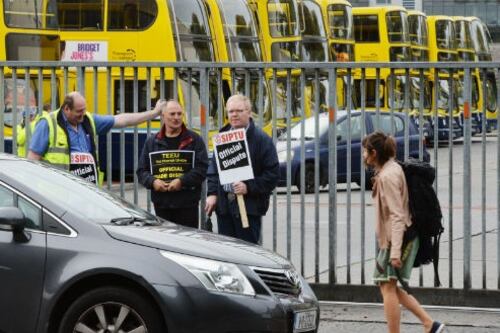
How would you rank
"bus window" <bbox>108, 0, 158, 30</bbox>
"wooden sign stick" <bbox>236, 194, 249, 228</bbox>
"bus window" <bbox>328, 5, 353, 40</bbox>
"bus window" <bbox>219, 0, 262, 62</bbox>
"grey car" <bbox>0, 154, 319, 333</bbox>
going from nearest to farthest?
"grey car" <bbox>0, 154, 319, 333</bbox> < "wooden sign stick" <bbox>236, 194, 249, 228</bbox> < "bus window" <bbox>108, 0, 158, 30</bbox> < "bus window" <bbox>219, 0, 262, 62</bbox> < "bus window" <bbox>328, 5, 353, 40</bbox>

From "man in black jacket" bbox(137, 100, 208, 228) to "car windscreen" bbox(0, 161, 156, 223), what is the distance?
163 cm

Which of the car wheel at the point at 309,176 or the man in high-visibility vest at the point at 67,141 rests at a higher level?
the man in high-visibility vest at the point at 67,141

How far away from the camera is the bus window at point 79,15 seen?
26297 millimetres

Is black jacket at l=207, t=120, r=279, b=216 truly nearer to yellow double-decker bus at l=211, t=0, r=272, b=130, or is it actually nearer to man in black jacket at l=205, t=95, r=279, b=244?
man in black jacket at l=205, t=95, r=279, b=244

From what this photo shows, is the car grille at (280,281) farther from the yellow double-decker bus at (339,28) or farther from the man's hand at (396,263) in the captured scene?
the yellow double-decker bus at (339,28)

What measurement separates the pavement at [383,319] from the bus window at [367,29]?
3428 cm

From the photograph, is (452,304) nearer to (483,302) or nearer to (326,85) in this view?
(483,302)

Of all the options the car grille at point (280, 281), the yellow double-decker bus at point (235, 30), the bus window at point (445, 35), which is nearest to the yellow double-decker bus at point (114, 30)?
the yellow double-decker bus at point (235, 30)

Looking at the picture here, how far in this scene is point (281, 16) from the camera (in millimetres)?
34781

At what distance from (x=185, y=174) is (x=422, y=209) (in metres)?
2.23

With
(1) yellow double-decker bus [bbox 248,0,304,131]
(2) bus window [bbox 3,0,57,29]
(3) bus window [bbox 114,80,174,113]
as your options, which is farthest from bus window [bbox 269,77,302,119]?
(1) yellow double-decker bus [bbox 248,0,304,131]

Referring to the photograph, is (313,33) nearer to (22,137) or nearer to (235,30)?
(235,30)

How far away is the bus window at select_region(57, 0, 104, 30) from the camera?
26297 millimetres

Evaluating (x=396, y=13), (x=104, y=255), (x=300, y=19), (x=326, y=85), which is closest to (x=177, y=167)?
(x=326, y=85)
